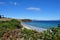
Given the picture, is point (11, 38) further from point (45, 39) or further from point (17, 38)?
point (45, 39)

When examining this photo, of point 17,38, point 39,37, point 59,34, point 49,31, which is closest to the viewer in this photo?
point 59,34

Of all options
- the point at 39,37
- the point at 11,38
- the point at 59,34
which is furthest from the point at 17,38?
the point at 59,34

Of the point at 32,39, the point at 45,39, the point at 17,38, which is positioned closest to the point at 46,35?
the point at 45,39

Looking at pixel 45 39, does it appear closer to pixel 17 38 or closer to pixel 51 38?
pixel 51 38

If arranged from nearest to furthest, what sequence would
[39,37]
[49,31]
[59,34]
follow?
1. [59,34]
2. [49,31]
3. [39,37]

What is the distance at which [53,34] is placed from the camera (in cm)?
994

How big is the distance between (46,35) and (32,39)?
36.6 inches

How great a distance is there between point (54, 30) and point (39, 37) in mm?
1281

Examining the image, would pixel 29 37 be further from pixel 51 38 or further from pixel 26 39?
pixel 51 38

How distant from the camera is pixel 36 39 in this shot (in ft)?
34.4

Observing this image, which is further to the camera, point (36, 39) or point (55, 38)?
point (36, 39)

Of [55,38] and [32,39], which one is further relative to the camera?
[32,39]

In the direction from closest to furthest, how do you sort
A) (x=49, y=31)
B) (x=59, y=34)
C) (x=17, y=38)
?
(x=59, y=34) → (x=49, y=31) → (x=17, y=38)

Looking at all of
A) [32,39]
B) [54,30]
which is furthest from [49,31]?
[32,39]
